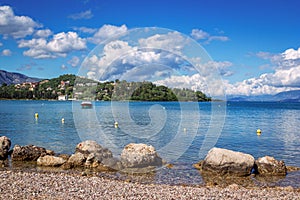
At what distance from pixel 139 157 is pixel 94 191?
6008mm

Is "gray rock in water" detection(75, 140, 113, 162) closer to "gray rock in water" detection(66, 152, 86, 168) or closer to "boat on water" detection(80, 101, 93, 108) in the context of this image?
"gray rock in water" detection(66, 152, 86, 168)

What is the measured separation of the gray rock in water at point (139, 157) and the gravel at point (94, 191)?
3.90 metres

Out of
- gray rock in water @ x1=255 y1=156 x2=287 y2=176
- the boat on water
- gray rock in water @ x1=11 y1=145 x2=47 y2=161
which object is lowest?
gray rock in water @ x1=255 y1=156 x2=287 y2=176

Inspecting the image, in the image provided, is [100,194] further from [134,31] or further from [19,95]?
[19,95]

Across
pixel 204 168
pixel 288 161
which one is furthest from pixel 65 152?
pixel 288 161

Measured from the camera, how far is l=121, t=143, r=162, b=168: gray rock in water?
54.0ft

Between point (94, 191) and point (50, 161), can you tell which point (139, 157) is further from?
point (94, 191)

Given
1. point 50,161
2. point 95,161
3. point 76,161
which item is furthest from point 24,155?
point 95,161

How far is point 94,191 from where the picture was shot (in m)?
10.7

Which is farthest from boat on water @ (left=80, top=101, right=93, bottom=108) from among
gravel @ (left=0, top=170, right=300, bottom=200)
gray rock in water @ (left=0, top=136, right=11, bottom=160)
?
gravel @ (left=0, top=170, right=300, bottom=200)

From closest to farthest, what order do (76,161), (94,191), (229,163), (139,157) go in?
(94,191), (229,163), (139,157), (76,161)

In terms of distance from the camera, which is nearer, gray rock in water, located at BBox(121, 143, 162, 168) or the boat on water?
gray rock in water, located at BBox(121, 143, 162, 168)

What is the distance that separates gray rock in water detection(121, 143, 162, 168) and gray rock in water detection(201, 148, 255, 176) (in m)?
3.05

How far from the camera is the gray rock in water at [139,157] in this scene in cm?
1645
